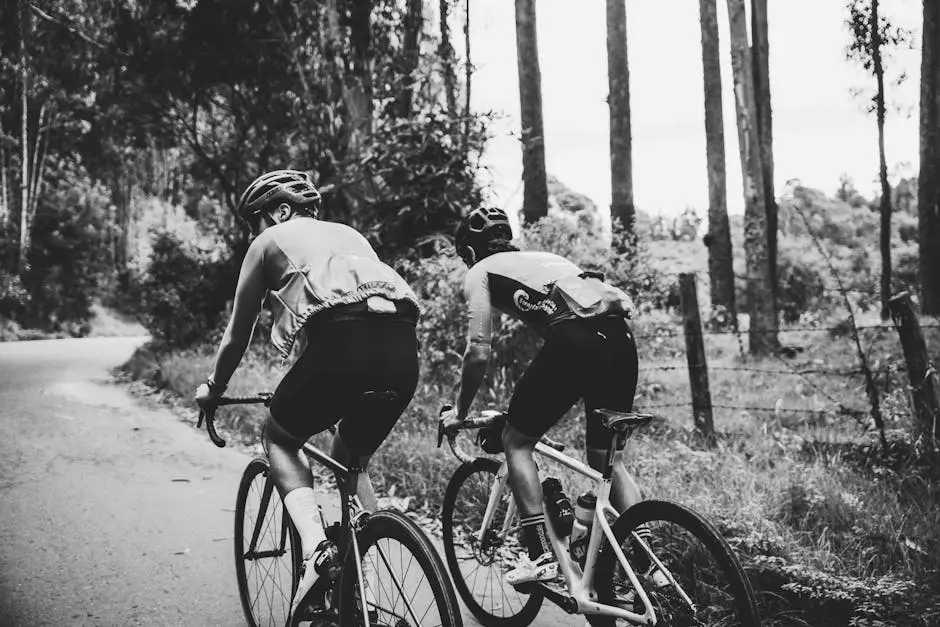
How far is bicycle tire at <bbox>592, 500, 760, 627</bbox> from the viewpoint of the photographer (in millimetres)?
2430

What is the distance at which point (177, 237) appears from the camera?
15.1 metres

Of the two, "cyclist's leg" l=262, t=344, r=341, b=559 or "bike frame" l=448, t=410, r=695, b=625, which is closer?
"cyclist's leg" l=262, t=344, r=341, b=559

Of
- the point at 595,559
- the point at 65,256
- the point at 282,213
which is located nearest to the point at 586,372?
the point at 595,559

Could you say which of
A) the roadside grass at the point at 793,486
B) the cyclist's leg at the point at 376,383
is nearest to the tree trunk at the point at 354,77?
the roadside grass at the point at 793,486

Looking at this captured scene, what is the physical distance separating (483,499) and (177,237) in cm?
1261

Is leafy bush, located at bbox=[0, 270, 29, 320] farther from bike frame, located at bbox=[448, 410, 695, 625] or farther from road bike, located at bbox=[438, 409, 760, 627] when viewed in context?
bike frame, located at bbox=[448, 410, 695, 625]

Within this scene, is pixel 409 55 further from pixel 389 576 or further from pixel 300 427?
pixel 389 576

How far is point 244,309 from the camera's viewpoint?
2.76 metres

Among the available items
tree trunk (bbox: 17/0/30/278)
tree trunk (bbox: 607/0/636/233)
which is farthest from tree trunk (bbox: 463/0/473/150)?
tree trunk (bbox: 17/0/30/278)

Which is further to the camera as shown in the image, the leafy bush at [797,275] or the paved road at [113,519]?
the leafy bush at [797,275]

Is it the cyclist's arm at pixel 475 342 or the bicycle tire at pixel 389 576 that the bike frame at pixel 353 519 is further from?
the cyclist's arm at pixel 475 342

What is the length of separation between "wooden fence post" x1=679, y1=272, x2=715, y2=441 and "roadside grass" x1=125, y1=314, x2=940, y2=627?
207 mm

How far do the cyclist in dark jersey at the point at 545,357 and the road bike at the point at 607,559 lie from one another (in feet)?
0.36

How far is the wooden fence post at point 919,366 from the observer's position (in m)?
4.90
